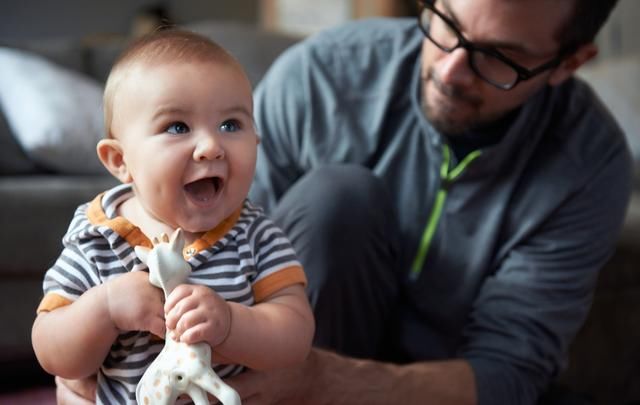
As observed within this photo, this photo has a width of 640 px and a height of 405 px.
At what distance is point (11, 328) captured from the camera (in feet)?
5.97

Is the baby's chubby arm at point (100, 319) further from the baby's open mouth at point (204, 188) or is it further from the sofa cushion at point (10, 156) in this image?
the sofa cushion at point (10, 156)

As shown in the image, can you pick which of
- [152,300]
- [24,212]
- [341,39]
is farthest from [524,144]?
[24,212]

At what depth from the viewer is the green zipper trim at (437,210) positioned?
1.32 metres

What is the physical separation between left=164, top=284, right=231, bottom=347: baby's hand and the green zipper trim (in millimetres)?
676

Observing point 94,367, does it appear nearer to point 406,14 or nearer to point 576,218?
point 576,218

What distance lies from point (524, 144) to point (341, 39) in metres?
0.38

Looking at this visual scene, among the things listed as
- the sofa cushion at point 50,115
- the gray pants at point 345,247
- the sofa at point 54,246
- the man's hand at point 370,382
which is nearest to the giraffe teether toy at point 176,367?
the man's hand at point 370,382

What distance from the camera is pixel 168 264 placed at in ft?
2.31

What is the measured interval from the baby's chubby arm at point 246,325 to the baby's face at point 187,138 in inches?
4.0

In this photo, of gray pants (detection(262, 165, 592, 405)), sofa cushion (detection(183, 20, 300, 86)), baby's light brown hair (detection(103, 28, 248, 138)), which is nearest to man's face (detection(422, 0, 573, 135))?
gray pants (detection(262, 165, 592, 405))

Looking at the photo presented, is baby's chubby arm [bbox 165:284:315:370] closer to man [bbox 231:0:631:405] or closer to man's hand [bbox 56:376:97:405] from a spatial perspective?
man's hand [bbox 56:376:97:405]

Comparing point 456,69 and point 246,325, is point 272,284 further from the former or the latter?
point 456,69

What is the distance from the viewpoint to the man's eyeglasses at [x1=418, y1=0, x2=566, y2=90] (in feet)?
3.92

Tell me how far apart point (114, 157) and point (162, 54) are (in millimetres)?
122
